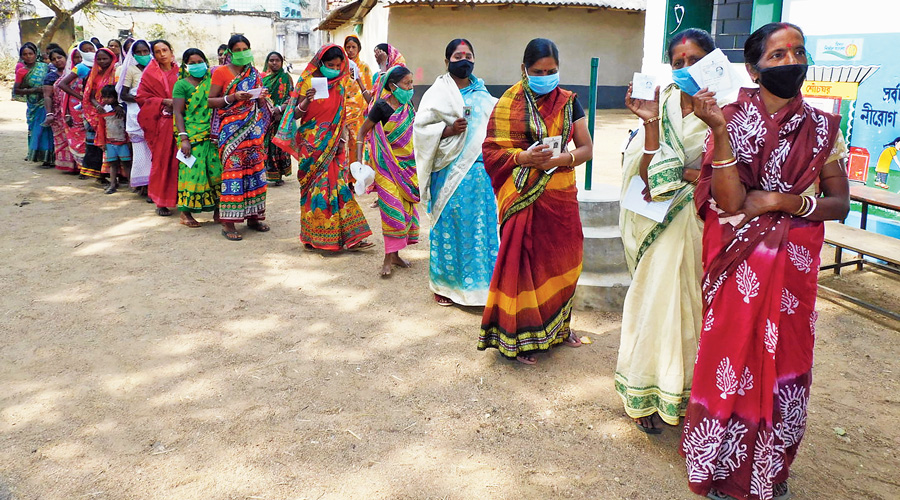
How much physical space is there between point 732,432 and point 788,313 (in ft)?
1.62

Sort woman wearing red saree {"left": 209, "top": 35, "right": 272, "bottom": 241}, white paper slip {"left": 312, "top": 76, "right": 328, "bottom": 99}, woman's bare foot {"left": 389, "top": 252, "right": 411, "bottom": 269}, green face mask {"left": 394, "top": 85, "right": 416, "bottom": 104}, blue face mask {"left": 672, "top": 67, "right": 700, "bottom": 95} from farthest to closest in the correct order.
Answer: woman wearing red saree {"left": 209, "top": 35, "right": 272, "bottom": 241} → woman's bare foot {"left": 389, "top": 252, "right": 411, "bottom": 269} → white paper slip {"left": 312, "top": 76, "right": 328, "bottom": 99} → green face mask {"left": 394, "top": 85, "right": 416, "bottom": 104} → blue face mask {"left": 672, "top": 67, "right": 700, "bottom": 95}

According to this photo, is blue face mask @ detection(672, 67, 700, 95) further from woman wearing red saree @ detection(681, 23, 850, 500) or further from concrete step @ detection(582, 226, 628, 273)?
concrete step @ detection(582, 226, 628, 273)

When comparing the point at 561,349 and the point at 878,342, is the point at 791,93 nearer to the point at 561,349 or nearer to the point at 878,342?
the point at 561,349

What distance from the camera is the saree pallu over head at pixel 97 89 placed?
8.70 m

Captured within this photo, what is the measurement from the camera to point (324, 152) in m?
6.16

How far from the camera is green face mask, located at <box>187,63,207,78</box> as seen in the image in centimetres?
655

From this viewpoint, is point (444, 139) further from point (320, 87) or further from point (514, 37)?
point (514, 37)

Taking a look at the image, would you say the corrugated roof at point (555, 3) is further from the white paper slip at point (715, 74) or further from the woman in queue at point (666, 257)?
the white paper slip at point (715, 74)

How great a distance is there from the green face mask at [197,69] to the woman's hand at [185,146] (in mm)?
630

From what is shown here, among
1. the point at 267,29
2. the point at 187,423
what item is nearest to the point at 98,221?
the point at 187,423

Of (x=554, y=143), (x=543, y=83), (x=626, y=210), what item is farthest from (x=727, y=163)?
(x=543, y=83)

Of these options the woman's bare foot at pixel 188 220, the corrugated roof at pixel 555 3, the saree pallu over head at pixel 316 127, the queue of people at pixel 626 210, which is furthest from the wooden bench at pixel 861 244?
the corrugated roof at pixel 555 3

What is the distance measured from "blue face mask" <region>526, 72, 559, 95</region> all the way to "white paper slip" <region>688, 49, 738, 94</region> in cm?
126

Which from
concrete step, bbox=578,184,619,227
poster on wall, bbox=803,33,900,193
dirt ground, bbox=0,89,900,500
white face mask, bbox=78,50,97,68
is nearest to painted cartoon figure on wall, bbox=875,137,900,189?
poster on wall, bbox=803,33,900,193
